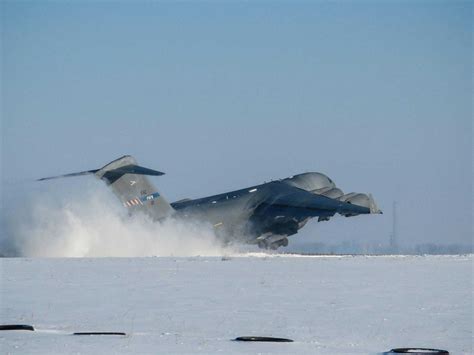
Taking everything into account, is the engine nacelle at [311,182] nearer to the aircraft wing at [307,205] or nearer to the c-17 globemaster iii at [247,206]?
the c-17 globemaster iii at [247,206]

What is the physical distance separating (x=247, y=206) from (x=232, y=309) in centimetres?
3376

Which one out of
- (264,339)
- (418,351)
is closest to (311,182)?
Result: (264,339)

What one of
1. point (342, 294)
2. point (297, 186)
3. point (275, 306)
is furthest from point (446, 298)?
point (297, 186)

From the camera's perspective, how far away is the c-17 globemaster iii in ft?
179

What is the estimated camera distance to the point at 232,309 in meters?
22.8

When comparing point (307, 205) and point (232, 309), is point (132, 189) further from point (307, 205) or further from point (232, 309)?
point (232, 309)

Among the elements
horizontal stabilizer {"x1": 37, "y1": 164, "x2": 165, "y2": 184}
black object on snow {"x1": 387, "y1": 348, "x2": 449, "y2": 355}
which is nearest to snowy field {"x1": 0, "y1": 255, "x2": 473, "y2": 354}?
black object on snow {"x1": 387, "y1": 348, "x2": 449, "y2": 355}

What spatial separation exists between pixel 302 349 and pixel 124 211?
125 ft

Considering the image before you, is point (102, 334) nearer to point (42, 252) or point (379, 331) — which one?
point (379, 331)

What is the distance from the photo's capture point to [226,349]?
16.9 meters

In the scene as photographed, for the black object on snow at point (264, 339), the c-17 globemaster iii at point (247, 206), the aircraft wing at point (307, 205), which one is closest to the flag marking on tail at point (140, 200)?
the c-17 globemaster iii at point (247, 206)

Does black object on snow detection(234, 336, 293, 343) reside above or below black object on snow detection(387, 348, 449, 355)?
above

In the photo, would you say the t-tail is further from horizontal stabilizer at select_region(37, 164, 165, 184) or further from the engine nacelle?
the engine nacelle

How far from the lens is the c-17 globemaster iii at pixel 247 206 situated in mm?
54531
